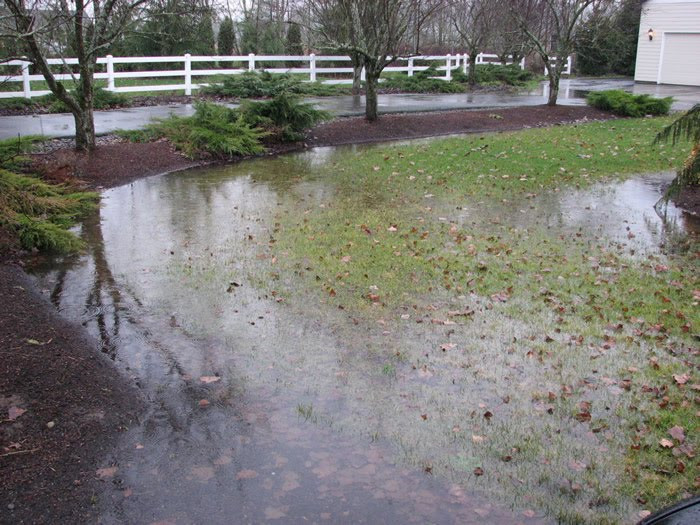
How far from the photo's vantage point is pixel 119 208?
10.5m

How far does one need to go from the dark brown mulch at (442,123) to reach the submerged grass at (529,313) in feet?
17.7

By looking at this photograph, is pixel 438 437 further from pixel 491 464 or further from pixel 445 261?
pixel 445 261

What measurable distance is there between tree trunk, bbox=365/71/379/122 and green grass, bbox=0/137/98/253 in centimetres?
959

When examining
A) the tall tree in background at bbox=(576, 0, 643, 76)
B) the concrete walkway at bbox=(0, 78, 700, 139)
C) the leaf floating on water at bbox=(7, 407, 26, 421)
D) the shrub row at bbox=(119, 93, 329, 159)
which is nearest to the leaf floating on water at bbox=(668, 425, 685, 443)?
the leaf floating on water at bbox=(7, 407, 26, 421)

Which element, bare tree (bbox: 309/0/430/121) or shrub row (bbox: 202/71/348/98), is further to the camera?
shrub row (bbox: 202/71/348/98)

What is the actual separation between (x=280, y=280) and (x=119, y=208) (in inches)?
177

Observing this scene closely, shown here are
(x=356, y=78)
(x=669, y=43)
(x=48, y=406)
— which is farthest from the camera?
(x=669, y=43)

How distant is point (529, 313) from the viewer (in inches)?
249

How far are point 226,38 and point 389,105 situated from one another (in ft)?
42.3

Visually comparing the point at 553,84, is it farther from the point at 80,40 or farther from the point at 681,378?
the point at 681,378

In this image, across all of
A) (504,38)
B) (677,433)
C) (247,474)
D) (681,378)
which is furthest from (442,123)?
(504,38)

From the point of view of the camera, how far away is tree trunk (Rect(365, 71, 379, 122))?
18.0m

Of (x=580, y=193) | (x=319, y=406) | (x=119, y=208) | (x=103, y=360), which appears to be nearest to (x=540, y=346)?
(x=319, y=406)

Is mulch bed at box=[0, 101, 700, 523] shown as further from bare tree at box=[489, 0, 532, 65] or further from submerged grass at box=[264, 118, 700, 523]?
bare tree at box=[489, 0, 532, 65]
